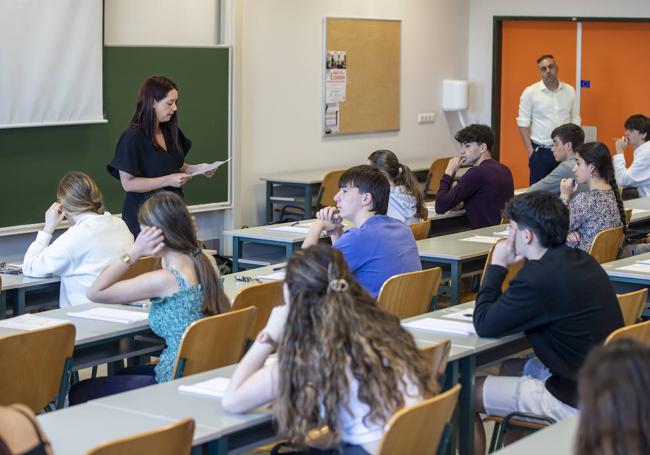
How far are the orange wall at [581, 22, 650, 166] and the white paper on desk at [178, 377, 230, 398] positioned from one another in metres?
8.69

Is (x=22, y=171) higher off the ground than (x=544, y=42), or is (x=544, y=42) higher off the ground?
(x=544, y=42)

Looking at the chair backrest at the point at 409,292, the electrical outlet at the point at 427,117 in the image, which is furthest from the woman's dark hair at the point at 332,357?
the electrical outlet at the point at 427,117

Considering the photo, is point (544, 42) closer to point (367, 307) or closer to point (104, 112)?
point (104, 112)

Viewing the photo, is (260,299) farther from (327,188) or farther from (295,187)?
(295,187)

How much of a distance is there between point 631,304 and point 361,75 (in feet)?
20.7

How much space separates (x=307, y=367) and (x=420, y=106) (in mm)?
8624

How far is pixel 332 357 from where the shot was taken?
2.59 m

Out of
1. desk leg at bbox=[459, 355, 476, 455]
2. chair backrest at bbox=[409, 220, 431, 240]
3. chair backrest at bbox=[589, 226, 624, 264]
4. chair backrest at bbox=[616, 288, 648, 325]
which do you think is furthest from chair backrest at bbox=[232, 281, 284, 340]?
chair backrest at bbox=[589, 226, 624, 264]

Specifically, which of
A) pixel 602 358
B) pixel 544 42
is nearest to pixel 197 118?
pixel 544 42

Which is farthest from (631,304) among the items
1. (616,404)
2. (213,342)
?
(616,404)

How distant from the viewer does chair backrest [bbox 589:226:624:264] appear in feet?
19.0

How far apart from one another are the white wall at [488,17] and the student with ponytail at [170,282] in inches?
318

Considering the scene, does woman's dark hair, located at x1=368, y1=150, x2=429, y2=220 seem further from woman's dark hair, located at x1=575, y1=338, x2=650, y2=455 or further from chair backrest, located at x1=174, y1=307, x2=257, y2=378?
woman's dark hair, located at x1=575, y1=338, x2=650, y2=455

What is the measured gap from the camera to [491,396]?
379 cm
